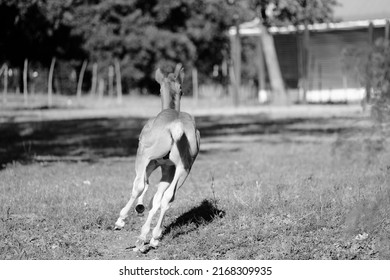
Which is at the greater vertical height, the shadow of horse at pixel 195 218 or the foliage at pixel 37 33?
the foliage at pixel 37 33

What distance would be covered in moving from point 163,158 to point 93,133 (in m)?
13.3

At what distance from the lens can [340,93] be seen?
36.7 metres

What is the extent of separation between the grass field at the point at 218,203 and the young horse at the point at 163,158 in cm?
37

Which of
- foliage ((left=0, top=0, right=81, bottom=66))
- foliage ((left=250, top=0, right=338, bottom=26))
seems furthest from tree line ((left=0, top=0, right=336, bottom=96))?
foliage ((left=250, top=0, right=338, bottom=26))

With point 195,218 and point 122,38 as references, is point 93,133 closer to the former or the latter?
point 195,218

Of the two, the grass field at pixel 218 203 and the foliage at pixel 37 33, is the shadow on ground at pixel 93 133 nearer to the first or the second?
the grass field at pixel 218 203

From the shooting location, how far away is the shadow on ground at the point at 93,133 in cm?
1525

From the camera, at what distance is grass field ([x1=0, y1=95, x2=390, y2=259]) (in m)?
7.07

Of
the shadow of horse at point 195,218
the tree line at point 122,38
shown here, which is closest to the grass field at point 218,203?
the shadow of horse at point 195,218

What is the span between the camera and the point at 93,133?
20281 mm

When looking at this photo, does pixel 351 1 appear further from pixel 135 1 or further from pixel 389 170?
pixel 389 170

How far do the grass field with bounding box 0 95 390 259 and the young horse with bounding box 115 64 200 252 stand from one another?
1.22 ft

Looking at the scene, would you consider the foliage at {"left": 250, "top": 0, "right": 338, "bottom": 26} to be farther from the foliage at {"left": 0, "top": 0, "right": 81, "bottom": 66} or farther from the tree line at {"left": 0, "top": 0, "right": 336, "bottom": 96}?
the foliage at {"left": 0, "top": 0, "right": 81, "bottom": 66}
